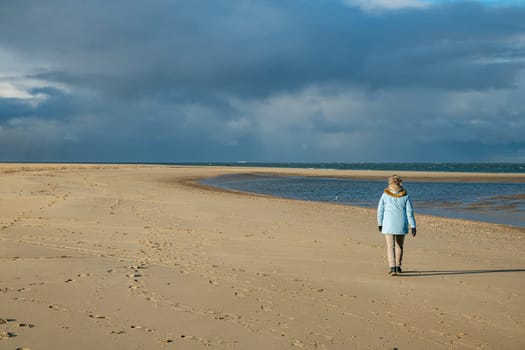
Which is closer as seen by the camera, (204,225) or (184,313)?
(184,313)

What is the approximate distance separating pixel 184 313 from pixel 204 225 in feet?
32.5

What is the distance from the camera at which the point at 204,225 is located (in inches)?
660

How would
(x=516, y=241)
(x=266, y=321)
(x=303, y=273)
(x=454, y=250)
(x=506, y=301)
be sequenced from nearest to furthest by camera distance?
(x=266, y=321) < (x=506, y=301) < (x=303, y=273) < (x=454, y=250) < (x=516, y=241)

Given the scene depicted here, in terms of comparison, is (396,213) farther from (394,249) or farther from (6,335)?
(6,335)

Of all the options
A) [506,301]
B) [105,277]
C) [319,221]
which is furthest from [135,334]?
[319,221]

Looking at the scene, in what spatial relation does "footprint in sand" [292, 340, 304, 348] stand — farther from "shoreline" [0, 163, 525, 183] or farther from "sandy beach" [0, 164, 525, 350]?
"shoreline" [0, 163, 525, 183]

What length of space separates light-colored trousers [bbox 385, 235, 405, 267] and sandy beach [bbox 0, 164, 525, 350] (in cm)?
35

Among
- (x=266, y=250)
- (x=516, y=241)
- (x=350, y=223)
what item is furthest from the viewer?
(x=350, y=223)

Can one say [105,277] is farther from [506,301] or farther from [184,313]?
[506,301]

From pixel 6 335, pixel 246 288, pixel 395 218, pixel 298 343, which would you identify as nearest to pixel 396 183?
pixel 395 218

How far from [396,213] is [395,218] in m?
0.11

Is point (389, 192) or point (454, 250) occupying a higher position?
point (389, 192)

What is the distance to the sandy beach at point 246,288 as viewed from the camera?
6145 millimetres

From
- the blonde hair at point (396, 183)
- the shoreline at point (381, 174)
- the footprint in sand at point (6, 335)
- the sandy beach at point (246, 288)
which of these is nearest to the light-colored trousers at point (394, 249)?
the sandy beach at point (246, 288)
